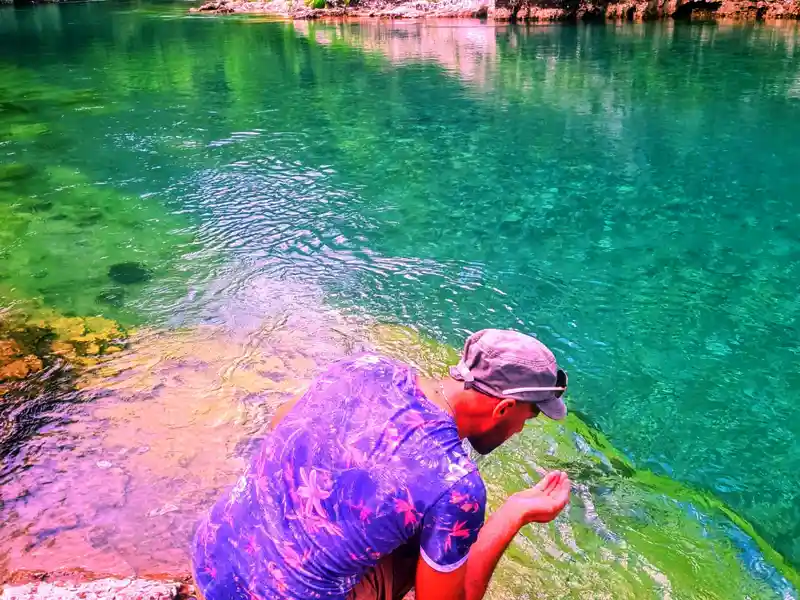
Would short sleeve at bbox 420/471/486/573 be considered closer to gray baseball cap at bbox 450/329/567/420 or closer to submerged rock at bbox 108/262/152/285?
gray baseball cap at bbox 450/329/567/420

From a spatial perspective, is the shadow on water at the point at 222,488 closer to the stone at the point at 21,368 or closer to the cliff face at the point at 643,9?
the stone at the point at 21,368

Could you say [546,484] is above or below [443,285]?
above

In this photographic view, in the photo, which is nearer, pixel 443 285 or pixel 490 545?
pixel 490 545

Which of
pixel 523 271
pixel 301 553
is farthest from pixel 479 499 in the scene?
pixel 523 271

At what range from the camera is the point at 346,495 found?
7.23ft

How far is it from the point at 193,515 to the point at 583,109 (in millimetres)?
15530

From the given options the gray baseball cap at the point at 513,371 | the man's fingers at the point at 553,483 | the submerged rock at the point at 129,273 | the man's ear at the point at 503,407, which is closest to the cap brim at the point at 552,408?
the gray baseball cap at the point at 513,371

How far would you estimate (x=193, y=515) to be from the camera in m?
4.36

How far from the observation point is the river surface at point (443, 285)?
458 cm

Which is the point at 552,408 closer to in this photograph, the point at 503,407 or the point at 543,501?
the point at 503,407

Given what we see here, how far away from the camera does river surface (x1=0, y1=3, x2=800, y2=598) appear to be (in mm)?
4578

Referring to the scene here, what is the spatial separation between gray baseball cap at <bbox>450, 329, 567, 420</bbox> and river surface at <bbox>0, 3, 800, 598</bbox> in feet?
6.69

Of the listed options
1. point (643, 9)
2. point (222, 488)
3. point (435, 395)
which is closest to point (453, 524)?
point (435, 395)

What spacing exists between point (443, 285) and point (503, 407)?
5.73 meters
